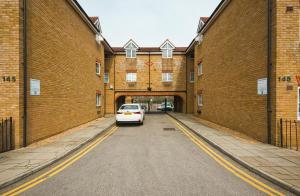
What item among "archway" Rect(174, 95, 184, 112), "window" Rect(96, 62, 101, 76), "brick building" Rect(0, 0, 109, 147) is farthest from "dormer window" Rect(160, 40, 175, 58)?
"brick building" Rect(0, 0, 109, 147)

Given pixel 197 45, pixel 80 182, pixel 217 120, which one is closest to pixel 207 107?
pixel 217 120

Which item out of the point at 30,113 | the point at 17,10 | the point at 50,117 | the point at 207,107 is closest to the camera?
the point at 17,10

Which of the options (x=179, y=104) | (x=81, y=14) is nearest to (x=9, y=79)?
(x=81, y=14)

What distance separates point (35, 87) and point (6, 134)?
2187 mm

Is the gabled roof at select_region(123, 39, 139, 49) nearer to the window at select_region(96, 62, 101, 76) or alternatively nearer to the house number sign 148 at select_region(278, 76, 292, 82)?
the window at select_region(96, 62, 101, 76)

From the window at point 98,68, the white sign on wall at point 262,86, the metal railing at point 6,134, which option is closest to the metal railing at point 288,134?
the white sign on wall at point 262,86

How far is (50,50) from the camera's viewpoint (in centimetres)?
921

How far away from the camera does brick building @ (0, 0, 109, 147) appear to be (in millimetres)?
6785

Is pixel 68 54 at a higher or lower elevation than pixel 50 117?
higher

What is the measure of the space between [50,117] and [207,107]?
1225 centimetres

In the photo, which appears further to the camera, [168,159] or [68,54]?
[68,54]

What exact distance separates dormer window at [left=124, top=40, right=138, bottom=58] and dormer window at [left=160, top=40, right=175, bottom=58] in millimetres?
3672

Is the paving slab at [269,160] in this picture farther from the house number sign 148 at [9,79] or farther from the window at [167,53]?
the window at [167,53]

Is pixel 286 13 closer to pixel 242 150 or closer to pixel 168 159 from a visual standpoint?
pixel 242 150
